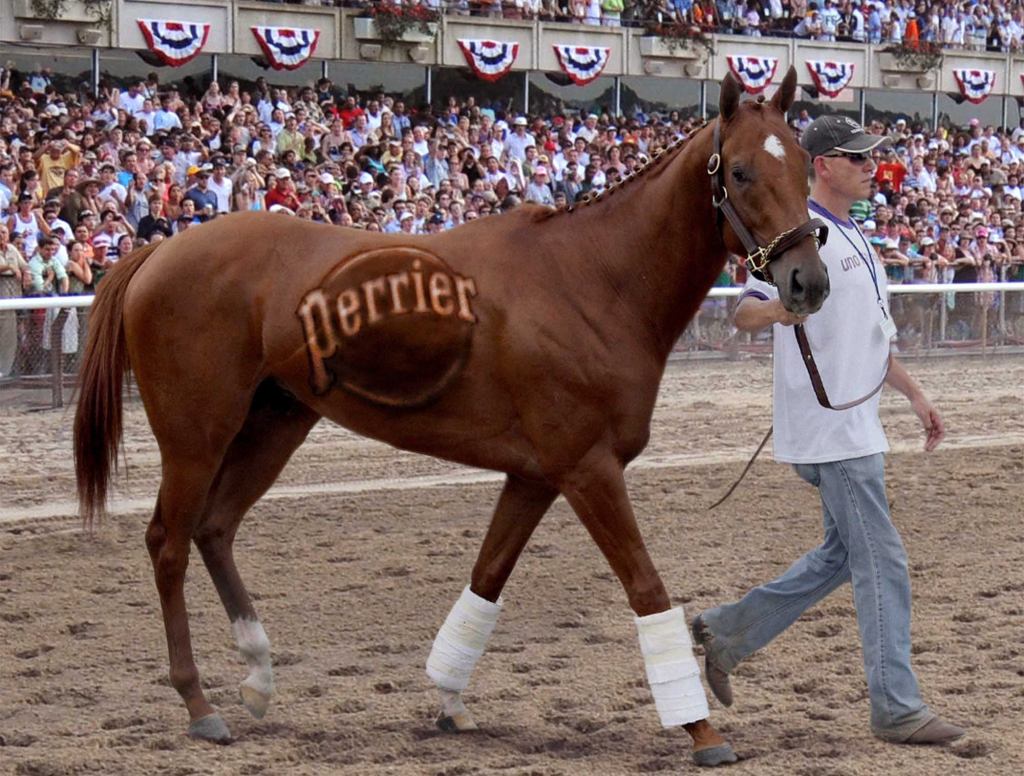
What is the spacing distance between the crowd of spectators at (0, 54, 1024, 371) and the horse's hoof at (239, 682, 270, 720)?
6702mm

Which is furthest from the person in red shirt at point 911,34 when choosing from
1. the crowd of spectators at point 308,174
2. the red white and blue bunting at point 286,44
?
the red white and blue bunting at point 286,44

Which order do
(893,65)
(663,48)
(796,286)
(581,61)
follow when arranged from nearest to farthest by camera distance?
(796,286)
(581,61)
(663,48)
(893,65)

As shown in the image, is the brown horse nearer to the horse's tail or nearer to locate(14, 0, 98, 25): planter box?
the horse's tail

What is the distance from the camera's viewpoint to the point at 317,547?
22.6 ft

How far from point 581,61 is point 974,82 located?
993 cm

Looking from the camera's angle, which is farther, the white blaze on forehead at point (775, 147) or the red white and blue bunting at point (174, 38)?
the red white and blue bunting at point (174, 38)

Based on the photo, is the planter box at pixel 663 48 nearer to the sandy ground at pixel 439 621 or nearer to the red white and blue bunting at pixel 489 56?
the red white and blue bunting at pixel 489 56

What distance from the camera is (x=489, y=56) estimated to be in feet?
77.3

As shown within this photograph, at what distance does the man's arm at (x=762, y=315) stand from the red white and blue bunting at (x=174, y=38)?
684 inches

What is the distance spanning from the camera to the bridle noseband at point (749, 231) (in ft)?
12.5

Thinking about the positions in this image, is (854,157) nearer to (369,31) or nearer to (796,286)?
(796,286)

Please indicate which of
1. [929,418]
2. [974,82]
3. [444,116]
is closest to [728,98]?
[929,418]

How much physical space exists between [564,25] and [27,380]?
17149 mm

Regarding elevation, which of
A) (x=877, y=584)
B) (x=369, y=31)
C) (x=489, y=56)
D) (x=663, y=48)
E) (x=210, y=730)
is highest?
(x=369, y=31)
